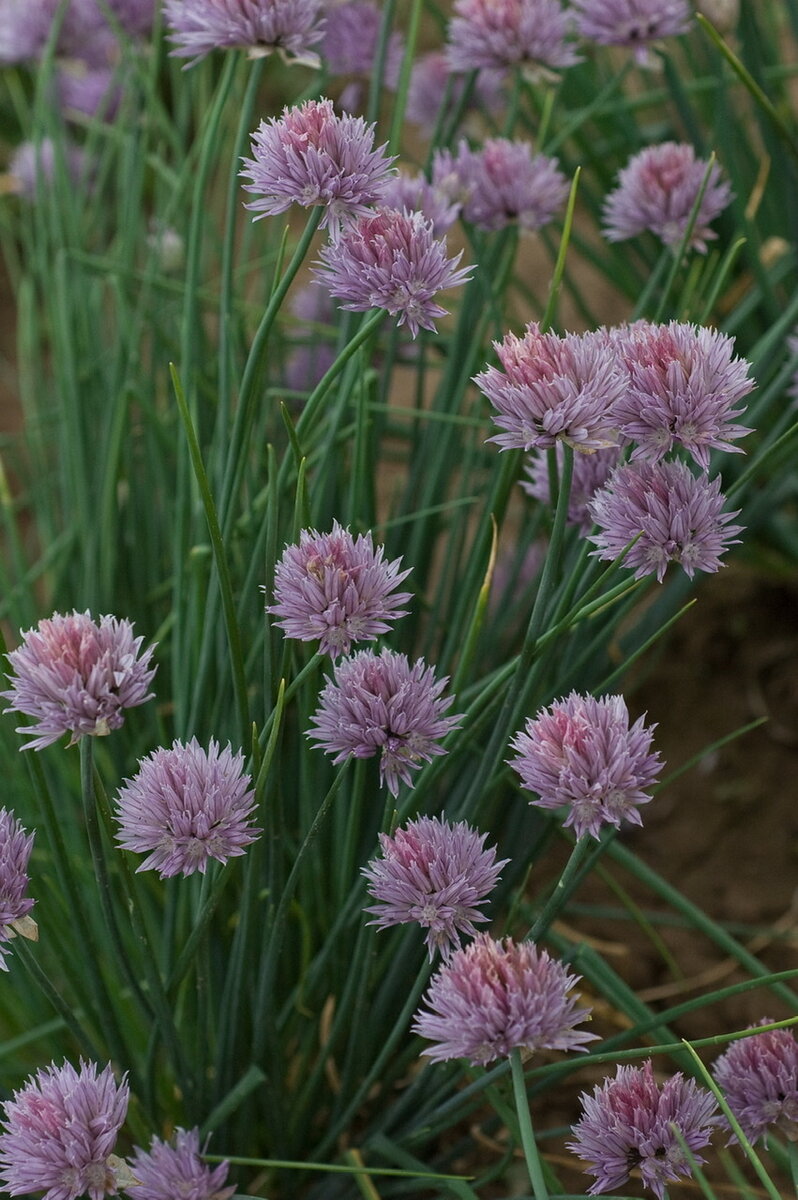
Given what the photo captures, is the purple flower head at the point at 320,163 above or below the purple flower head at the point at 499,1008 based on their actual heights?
above

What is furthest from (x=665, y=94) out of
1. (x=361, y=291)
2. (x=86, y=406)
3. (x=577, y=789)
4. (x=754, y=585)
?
(x=577, y=789)

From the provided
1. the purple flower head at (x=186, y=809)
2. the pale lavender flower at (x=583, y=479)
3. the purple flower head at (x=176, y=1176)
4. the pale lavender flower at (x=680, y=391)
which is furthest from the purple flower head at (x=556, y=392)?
the purple flower head at (x=176, y=1176)

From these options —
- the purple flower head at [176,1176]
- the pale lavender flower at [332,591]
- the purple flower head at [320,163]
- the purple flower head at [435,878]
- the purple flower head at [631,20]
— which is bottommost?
the purple flower head at [176,1176]

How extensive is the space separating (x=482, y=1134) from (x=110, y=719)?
0.55 m

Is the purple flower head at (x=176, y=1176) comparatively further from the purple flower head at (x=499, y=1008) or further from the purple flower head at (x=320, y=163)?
the purple flower head at (x=320, y=163)

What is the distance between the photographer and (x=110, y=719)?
1.98 ft

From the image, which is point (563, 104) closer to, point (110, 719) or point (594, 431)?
point (594, 431)

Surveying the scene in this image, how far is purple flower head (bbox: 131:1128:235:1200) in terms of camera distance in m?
0.69

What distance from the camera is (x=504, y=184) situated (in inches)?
37.9

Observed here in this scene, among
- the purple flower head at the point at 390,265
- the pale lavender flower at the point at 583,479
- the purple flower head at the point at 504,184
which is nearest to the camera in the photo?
Result: the purple flower head at the point at 390,265

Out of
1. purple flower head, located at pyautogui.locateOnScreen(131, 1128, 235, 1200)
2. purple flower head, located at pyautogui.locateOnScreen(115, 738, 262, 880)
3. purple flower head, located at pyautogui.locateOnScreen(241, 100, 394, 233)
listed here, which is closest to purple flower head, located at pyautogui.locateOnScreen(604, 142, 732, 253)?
purple flower head, located at pyautogui.locateOnScreen(241, 100, 394, 233)

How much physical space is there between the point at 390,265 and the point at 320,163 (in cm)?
6

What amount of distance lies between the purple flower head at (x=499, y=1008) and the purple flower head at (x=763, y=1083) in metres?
0.18

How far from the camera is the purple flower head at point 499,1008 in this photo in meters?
0.55
